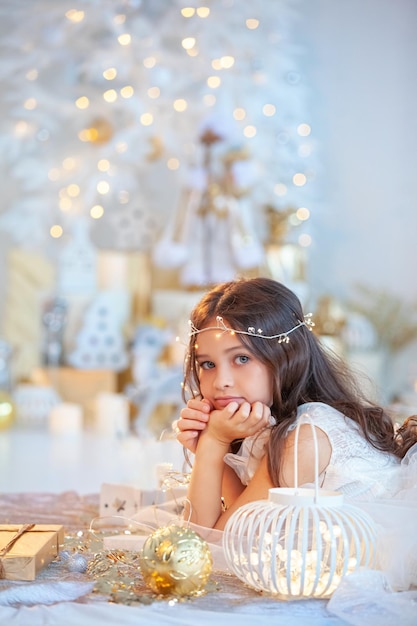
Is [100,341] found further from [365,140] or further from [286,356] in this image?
[286,356]

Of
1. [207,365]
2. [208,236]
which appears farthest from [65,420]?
[207,365]

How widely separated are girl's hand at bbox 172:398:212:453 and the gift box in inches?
11.1

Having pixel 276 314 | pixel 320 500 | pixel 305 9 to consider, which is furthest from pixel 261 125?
pixel 320 500

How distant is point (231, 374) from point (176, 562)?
A: 47 cm

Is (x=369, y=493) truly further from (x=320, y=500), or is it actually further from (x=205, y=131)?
(x=205, y=131)

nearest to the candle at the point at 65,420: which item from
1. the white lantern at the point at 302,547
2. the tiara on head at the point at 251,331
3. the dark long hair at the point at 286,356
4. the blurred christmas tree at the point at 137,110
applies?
the blurred christmas tree at the point at 137,110

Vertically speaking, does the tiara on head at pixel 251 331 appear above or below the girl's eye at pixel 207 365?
above

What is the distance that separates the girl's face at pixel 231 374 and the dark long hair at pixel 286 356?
0.02 metres

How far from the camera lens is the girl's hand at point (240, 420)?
64.1 inches

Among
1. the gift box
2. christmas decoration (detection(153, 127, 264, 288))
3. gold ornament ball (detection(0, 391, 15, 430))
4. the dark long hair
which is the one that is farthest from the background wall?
the gift box

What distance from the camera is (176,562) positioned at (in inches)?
51.8

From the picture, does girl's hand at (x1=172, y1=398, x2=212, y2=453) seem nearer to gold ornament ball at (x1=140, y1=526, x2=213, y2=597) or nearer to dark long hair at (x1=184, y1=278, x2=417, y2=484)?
dark long hair at (x1=184, y1=278, x2=417, y2=484)

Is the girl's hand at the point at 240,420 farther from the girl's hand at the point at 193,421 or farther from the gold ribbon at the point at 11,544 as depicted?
the gold ribbon at the point at 11,544

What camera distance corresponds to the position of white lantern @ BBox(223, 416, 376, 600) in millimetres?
1320
